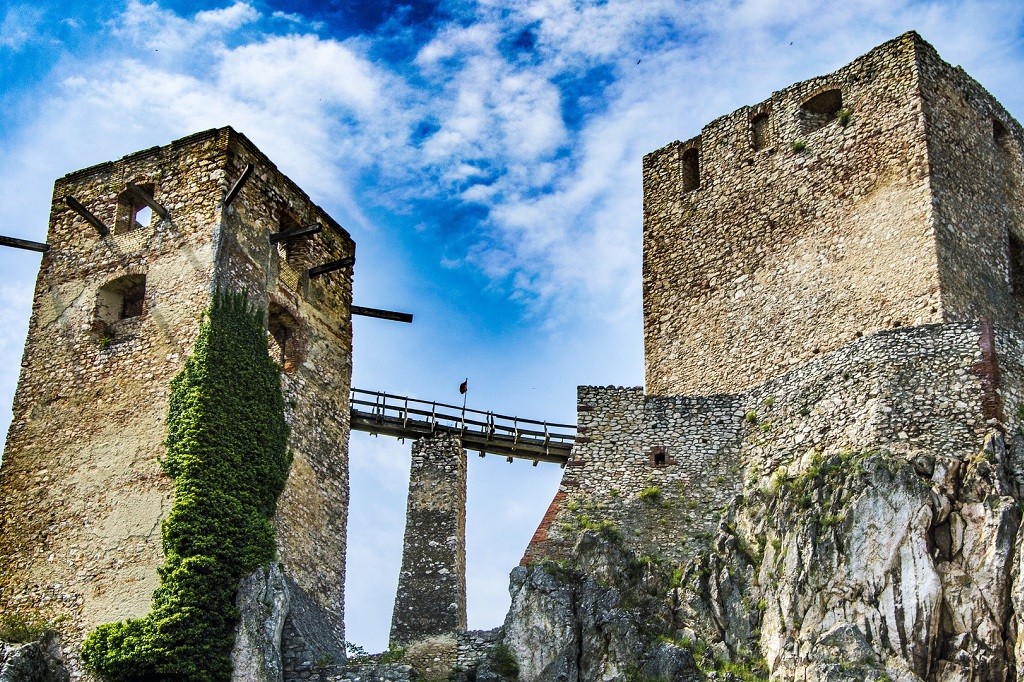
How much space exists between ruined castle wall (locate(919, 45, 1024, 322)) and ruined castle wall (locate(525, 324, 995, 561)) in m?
1.61

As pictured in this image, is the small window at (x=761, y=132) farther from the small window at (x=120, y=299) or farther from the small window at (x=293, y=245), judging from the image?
the small window at (x=120, y=299)

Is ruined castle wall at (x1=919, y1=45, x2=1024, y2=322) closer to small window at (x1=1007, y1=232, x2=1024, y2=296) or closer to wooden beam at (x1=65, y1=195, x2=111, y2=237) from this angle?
small window at (x1=1007, y1=232, x2=1024, y2=296)

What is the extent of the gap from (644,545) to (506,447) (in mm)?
4732

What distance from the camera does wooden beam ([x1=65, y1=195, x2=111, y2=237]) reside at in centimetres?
2822

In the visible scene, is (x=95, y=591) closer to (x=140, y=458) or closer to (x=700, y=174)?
(x=140, y=458)

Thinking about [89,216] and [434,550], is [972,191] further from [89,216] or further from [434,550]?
[89,216]

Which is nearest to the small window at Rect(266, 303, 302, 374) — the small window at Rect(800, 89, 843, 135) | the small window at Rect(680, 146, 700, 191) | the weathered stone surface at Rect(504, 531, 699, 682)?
the weathered stone surface at Rect(504, 531, 699, 682)

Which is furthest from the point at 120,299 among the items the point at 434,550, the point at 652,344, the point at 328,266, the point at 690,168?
the point at 690,168

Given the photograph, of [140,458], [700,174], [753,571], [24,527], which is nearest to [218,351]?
[140,458]

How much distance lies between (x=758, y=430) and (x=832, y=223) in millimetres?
4354

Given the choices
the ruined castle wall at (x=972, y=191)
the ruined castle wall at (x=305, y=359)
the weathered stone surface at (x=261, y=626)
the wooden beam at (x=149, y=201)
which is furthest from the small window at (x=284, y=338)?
the ruined castle wall at (x=972, y=191)

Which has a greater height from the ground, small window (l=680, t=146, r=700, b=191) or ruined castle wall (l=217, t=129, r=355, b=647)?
small window (l=680, t=146, r=700, b=191)

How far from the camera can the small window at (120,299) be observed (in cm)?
2795

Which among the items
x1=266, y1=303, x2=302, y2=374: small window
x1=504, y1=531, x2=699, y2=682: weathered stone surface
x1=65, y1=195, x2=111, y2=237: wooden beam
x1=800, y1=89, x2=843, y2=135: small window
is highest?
x1=800, y1=89, x2=843, y2=135: small window
